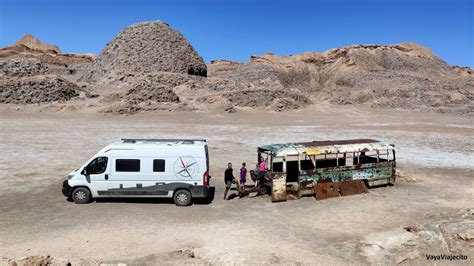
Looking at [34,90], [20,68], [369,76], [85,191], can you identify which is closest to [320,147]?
[85,191]

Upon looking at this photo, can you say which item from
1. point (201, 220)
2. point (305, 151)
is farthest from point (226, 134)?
point (201, 220)

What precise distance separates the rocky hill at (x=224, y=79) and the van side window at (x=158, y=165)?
4135cm

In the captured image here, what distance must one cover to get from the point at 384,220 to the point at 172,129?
30705mm

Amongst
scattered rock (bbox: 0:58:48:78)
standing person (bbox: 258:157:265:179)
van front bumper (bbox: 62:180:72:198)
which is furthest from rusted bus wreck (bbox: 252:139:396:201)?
scattered rock (bbox: 0:58:48:78)

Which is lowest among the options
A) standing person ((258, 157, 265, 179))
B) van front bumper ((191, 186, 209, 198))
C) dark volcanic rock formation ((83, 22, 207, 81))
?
van front bumper ((191, 186, 209, 198))

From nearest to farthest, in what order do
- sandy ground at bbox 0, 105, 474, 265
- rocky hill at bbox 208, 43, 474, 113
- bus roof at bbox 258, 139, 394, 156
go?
1. sandy ground at bbox 0, 105, 474, 265
2. bus roof at bbox 258, 139, 394, 156
3. rocky hill at bbox 208, 43, 474, 113

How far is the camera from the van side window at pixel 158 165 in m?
15.9

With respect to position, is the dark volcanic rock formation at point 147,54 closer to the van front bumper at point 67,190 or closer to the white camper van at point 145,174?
Result: the van front bumper at point 67,190

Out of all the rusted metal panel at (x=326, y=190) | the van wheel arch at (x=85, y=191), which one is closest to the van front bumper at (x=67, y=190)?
the van wheel arch at (x=85, y=191)

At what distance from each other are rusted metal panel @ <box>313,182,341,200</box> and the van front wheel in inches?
218

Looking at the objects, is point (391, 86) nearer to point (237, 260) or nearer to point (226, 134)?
point (226, 134)

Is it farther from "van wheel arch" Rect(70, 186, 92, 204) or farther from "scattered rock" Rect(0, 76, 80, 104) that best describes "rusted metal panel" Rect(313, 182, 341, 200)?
"scattered rock" Rect(0, 76, 80, 104)

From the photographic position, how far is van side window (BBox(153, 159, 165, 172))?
15883 millimetres

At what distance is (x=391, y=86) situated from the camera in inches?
3888
